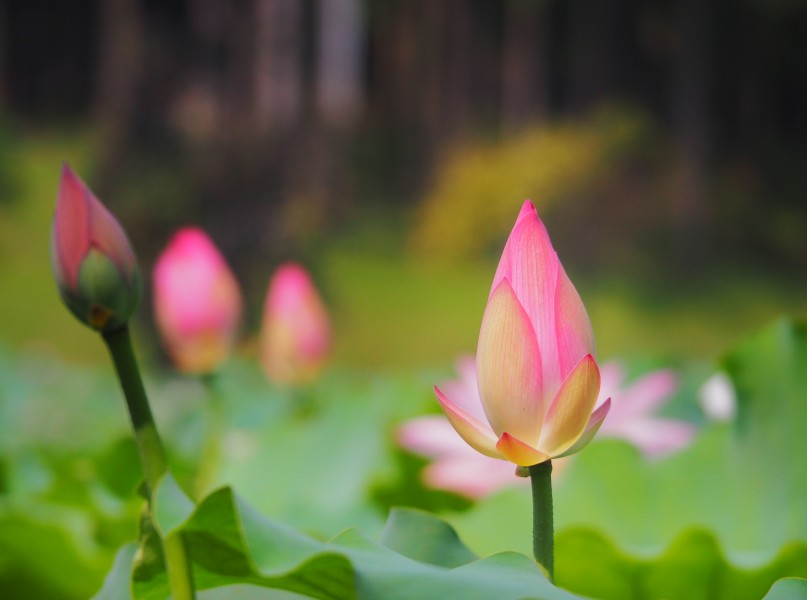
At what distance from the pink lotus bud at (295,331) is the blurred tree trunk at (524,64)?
2.84 m

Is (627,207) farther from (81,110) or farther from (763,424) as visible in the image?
(763,424)

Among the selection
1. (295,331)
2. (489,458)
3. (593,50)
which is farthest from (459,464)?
(593,50)

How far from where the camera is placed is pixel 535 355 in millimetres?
214

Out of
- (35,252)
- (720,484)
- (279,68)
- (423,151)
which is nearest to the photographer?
(720,484)

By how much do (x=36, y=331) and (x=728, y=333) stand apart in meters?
2.57

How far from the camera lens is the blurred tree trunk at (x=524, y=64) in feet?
11.7

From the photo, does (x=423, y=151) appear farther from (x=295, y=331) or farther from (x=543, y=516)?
(x=543, y=516)

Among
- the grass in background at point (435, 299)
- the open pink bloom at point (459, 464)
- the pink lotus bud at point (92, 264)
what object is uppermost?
the grass in background at point (435, 299)

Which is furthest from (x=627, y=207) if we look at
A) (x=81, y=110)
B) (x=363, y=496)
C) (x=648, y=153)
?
(x=363, y=496)

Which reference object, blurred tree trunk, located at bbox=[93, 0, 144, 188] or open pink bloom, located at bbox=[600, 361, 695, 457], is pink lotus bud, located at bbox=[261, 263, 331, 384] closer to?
open pink bloom, located at bbox=[600, 361, 695, 457]

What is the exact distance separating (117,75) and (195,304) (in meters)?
3.05

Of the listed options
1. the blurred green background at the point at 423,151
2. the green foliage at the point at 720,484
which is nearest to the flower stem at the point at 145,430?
the green foliage at the point at 720,484

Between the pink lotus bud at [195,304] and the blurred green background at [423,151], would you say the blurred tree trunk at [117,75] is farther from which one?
the pink lotus bud at [195,304]

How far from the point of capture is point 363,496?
57 cm
